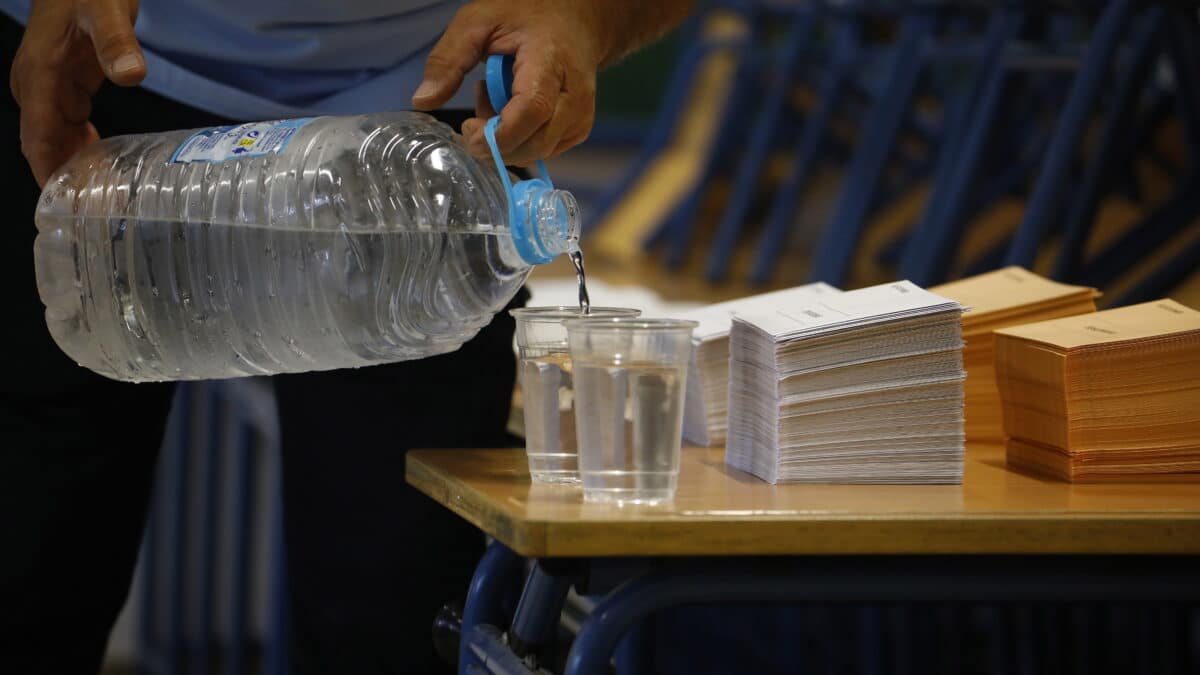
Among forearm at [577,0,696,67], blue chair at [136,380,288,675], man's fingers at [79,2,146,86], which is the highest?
forearm at [577,0,696,67]

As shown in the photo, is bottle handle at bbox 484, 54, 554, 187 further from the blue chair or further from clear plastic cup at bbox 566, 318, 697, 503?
the blue chair

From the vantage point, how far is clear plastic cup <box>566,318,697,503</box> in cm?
105

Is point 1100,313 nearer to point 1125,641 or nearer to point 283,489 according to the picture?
point 283,489

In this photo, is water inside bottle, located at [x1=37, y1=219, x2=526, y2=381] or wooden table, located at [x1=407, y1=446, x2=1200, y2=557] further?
water inside bottle, located at [x1=37, y1=219, x2=526, y2=381]

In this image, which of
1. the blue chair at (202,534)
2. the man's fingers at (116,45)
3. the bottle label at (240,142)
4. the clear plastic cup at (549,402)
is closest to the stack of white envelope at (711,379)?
the clear plastic cup at (549,402)

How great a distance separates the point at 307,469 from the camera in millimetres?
1509

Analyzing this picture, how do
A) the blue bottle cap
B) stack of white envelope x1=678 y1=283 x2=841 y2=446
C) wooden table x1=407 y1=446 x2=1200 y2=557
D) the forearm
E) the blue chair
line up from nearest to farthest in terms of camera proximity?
wooden table x1=407 y1=446 x2=1200 y2=557
the blue bottle cap
the forearm
stack of white envelope x1=678 y1=283 x2=841 y2=446
the blue chair

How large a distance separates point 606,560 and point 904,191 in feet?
14.0

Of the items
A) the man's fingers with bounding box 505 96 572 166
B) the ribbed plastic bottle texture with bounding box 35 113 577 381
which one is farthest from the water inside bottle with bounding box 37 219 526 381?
the man's fingers with bounding box 505 96 572 166

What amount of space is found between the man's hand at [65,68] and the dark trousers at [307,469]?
13 cm

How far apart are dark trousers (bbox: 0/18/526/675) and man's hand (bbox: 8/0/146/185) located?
0.13 metres

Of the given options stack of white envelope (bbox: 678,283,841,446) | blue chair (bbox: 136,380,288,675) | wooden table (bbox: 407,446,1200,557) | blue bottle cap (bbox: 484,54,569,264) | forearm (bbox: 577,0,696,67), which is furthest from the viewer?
blue chair (bbox: 136,380,288,675)

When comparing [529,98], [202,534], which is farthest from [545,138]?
[202,534]

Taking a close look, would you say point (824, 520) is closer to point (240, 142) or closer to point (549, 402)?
point (549, 402)
